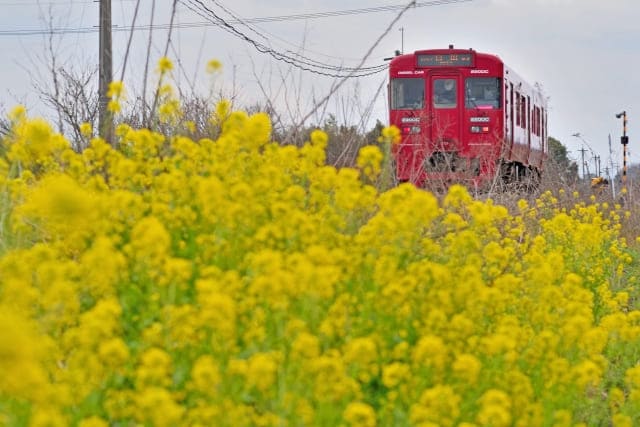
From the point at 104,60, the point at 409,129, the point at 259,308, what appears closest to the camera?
the point at 259,308

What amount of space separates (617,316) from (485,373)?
1119 millimetres

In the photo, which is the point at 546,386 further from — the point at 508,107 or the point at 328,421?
the point at 508,107

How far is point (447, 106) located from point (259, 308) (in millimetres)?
13726

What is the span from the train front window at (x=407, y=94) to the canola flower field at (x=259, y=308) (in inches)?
459

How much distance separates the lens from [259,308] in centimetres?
348

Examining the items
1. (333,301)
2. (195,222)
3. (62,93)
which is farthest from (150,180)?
(62,93)

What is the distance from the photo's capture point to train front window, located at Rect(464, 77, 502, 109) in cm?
1678

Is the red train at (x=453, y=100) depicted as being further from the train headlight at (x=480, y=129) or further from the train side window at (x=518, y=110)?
the train side window at (x=518, y=110)

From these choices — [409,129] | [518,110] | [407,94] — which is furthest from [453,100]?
[518,110]

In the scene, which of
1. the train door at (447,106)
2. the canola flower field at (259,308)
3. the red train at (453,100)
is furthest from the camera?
the train door at (447,106)

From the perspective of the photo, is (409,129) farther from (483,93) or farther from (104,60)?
(104,60)

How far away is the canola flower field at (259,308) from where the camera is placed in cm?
296

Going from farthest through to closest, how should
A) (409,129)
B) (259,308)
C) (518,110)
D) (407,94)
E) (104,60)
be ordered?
(518,110) → (407,94) → (409,129) → (104,60) → (259,308)

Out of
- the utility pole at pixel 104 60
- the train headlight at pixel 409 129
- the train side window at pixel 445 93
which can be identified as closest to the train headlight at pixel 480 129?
the train side window at pixel 445 93
